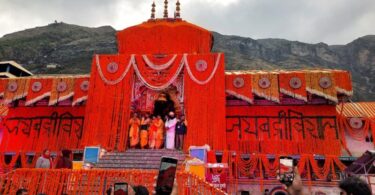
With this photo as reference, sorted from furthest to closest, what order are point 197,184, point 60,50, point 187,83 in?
1. point 60,50
2. point 187,83
3. point 197,184

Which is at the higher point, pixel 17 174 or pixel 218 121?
pixel 218 121

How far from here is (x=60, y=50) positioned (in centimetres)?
5747

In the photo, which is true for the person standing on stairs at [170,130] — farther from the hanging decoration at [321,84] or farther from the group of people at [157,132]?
the hanging decoration at [321,84]

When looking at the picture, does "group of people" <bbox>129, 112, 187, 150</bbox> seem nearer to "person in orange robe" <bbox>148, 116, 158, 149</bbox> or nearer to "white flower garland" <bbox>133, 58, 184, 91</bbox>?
"person in orange robe" <bbox>148, 116, 158, 149</bbox>

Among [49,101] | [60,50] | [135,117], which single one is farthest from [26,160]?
[60,50]

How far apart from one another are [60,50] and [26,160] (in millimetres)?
44446

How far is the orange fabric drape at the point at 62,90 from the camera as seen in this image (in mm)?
17031

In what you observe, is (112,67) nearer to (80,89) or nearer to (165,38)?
(80,89)

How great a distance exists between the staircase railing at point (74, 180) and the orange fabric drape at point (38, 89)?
9.32 meters

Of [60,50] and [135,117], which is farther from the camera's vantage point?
[60,50]

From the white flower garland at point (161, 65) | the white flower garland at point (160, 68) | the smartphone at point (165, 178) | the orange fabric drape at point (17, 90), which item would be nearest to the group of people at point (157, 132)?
the white flower garland at point (160, 68)

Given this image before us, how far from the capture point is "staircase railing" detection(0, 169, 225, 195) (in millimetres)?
8344

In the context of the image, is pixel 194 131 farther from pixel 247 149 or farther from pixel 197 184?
pixel 197 184

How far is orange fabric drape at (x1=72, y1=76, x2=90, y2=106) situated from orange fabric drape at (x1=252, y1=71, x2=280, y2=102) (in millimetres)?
8482
